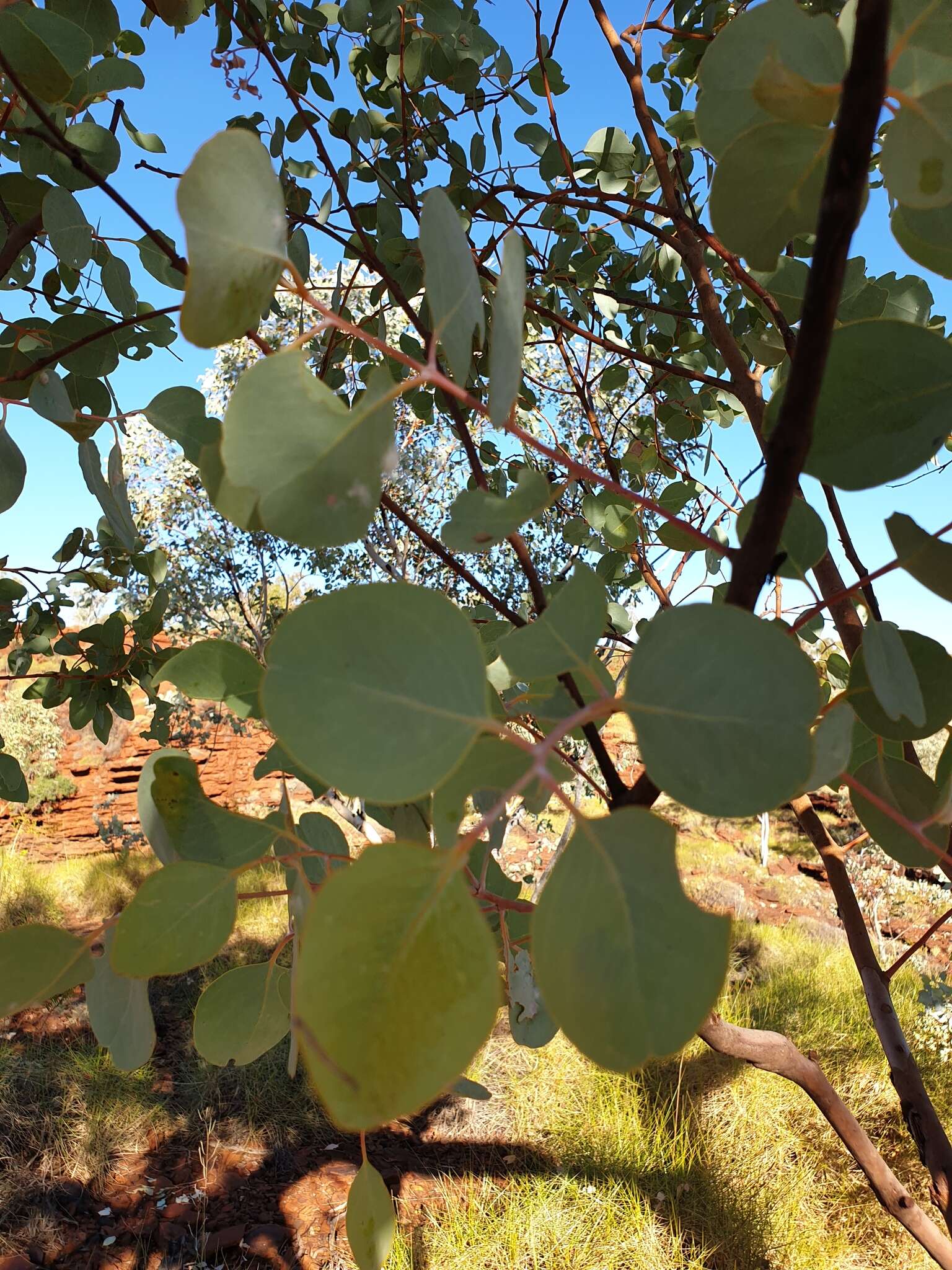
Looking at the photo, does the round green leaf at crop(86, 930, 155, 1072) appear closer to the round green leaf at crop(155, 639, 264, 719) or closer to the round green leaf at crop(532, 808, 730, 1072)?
the round green leaf at crop(155, 639, 264, 719)

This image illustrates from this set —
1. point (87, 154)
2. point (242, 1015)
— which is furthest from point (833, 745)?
point (87, 154)

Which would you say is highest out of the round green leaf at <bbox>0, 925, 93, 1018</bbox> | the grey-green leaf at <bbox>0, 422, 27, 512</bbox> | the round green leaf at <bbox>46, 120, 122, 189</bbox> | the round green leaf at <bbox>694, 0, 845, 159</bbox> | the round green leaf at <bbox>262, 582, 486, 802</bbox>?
the round green leaf at <bbox>46, 120, 122, 189</bbox>

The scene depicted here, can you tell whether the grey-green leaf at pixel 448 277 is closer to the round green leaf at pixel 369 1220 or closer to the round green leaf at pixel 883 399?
the round green leaf at pixel 883 399

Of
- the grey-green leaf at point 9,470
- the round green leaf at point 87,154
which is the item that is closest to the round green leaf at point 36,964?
the grey-green leaf at point 9,470

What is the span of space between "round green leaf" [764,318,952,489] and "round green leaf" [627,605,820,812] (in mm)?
72

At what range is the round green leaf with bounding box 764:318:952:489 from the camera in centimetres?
20

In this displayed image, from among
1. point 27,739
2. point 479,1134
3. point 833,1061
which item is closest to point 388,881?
point 479,1134

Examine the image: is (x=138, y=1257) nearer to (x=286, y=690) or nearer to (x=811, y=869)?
(x=286, y=690)

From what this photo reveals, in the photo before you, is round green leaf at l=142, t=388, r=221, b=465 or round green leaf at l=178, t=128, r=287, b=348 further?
round green leaf at l=142, t=388, r=221, b=465

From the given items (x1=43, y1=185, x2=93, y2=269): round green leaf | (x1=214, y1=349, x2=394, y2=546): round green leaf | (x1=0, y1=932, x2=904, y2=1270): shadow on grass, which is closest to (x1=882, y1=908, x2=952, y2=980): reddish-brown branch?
(x1=214, y1=349, x2=394, y2=546): round green leaf

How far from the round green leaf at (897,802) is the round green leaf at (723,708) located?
0.16m

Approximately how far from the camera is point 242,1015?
0.33m

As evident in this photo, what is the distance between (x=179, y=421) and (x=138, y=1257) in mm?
2280

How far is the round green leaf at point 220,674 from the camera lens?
12.7 inches
